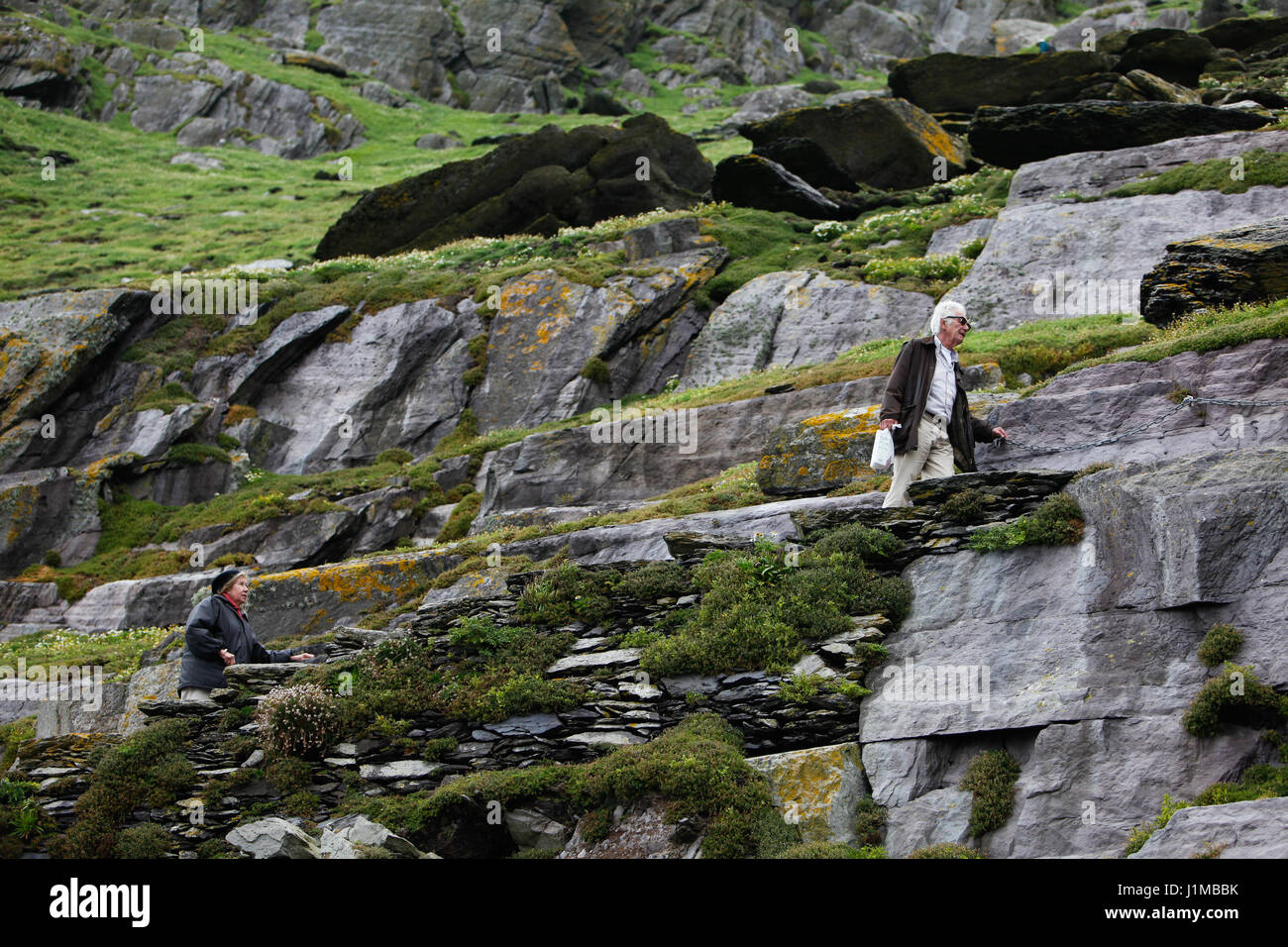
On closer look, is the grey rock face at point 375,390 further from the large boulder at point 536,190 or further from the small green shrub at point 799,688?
the small green shrub at point 799,688

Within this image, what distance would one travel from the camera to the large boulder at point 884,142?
122 feet

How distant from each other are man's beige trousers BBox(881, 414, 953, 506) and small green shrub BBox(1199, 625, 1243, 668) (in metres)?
4.06

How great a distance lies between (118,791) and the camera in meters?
10.5

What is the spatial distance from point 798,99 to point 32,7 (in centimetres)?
6148

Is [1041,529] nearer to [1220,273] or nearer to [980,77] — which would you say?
[1220,273]

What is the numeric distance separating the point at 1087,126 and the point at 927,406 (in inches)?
889

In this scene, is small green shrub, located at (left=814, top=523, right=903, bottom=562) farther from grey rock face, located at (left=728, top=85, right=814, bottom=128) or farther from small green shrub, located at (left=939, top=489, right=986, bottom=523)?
grey rock face, located at (left=728, top=85, right=814, bottom=128)

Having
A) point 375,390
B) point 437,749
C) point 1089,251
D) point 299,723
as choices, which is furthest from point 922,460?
point 375,390

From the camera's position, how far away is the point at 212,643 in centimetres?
1239

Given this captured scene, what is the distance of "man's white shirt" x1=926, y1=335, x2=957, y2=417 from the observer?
1261 cm

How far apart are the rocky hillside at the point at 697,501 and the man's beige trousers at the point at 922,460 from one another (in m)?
0.42

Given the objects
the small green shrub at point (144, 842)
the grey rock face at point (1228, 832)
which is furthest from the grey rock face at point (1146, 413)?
the small green shrub at point (144, 842)
